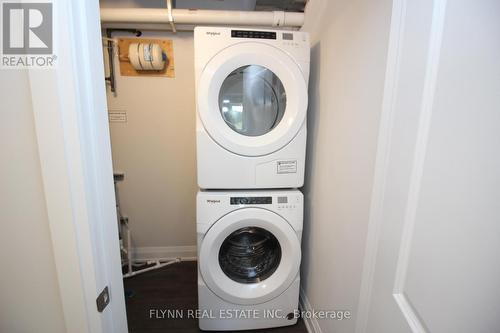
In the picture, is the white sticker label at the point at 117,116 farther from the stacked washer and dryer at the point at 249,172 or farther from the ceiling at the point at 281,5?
the ceiling at the point at 281,5

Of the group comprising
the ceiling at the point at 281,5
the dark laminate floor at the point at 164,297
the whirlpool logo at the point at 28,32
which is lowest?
the dark laminate floor at the point at 164,297

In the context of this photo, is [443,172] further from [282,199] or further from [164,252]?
[164,252]

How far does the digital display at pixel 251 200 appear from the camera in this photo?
136cm

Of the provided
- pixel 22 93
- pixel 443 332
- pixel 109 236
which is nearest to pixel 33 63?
pixel 22 93

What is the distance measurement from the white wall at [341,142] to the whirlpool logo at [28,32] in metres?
0.90

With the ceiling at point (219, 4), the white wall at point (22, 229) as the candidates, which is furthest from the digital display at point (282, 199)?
the ceiling at point (219, 4)

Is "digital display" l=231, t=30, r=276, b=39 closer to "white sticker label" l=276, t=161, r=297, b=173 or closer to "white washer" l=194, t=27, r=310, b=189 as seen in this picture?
"white washer" l=194, t=27, r=310, b=189

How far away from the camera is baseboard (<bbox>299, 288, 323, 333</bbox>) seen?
1455 millimetres

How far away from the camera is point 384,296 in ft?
2.31

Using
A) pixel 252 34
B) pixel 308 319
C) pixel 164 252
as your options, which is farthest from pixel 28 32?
pixel 164 252

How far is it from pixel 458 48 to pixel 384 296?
2.10 ft

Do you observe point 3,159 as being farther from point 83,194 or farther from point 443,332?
point 443,332

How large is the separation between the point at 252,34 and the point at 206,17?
24.4 inches

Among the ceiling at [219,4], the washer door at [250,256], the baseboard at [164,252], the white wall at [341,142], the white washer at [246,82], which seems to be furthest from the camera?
the baseboard at [164,252]
